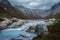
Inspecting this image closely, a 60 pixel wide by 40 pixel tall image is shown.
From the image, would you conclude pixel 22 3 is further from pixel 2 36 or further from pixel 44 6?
pixel 2 36

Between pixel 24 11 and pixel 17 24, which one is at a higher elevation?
pixel 24 11

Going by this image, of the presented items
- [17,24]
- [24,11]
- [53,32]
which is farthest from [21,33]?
[53,32]

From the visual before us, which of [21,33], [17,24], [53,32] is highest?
[17,24]

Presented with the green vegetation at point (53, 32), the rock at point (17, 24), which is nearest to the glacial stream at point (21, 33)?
the rock at point (17, 24)

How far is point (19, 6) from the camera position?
708 centimetres

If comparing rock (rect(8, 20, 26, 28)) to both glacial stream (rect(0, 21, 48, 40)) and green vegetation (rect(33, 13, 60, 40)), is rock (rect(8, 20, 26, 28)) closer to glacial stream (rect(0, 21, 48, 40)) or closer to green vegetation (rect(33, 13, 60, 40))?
glacial stream (rect(0, 21, 48, 40))

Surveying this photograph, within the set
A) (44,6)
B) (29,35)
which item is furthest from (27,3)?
(29,35)

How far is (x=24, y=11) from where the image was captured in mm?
7012

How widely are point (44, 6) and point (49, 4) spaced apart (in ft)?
0.72

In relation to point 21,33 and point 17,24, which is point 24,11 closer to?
point 17,24

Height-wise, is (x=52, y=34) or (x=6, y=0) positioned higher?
(x=6, y=0)

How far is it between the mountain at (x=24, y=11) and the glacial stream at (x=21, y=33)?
0.28m

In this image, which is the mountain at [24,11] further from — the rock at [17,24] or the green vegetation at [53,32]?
the green vegetation at [53,32]

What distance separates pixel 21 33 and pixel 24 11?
87 cm
